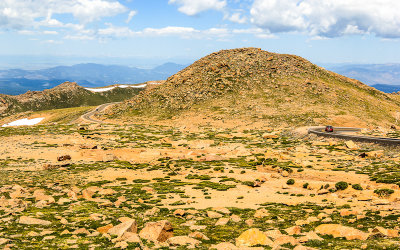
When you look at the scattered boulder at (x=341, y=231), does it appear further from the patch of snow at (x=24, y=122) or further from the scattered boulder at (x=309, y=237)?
the patch of snow at (x=24, y=122)

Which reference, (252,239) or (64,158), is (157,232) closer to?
(252,239)

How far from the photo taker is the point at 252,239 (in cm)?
2383

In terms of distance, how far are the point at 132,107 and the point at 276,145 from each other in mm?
84422

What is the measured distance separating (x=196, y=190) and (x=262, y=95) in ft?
323

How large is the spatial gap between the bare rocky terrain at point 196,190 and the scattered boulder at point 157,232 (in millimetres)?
109

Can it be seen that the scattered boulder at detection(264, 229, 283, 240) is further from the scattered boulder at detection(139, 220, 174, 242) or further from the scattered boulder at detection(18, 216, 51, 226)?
the scattered boulder at detection(18, 216, 51, 226)

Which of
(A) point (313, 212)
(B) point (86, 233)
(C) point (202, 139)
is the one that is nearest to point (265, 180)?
(A) point (313, 212)

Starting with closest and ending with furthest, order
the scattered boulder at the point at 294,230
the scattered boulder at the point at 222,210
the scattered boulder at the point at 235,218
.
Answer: the scattered boulder at the point at 294,230
the scattered boulder at the point at 235,218
the scattered boulder at the point at 222,210

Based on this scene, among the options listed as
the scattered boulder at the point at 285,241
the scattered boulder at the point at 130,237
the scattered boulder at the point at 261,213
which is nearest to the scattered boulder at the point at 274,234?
the scattered boulder at the point at 285,241

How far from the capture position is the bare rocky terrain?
80.7ft

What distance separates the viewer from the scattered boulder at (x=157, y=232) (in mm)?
24703

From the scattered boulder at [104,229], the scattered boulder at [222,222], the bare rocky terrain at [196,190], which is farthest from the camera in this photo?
the scattered boulder at [222,222]

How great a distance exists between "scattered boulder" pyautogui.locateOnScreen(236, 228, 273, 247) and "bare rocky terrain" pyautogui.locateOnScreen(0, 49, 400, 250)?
3.3 inches

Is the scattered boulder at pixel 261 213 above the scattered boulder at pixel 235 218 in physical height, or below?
above
